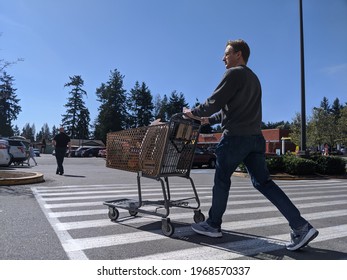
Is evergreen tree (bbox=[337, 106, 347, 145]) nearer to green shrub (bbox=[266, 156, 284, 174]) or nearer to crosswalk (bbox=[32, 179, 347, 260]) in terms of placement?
green shrub (bbox=[266, 156, 284, 174])

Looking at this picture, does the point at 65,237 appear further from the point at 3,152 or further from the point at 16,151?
the point at 16,151

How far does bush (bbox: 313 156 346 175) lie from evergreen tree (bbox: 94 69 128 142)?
8329 centimetres

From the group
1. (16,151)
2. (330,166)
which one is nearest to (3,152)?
(16,151)

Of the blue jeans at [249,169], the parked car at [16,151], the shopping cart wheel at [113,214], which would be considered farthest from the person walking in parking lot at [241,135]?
the parked car at [16,151]

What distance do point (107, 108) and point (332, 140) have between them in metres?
57.7

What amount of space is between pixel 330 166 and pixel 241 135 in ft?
53.4

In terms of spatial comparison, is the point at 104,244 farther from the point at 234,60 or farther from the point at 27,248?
the point at 234,60

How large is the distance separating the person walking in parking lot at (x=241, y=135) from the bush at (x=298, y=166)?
14.1 meters

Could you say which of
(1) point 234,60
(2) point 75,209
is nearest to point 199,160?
(2) point 75,209

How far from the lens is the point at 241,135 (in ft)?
14.4

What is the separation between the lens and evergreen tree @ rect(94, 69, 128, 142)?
101 meters

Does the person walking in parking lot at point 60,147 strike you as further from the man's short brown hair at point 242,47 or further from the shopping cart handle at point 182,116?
the man's short brown hair at point 242,47
